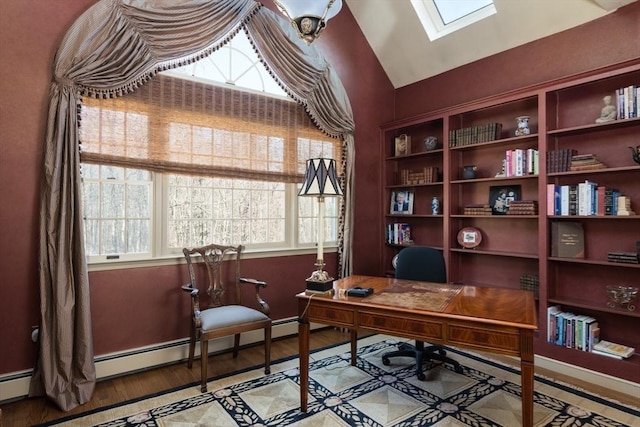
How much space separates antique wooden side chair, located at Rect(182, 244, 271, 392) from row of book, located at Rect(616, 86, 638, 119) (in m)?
3.03

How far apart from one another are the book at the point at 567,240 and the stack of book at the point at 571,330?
463 millimetres

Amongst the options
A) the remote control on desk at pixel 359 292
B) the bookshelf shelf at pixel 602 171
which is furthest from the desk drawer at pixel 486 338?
the bookshelf shelf at pixel 602 171

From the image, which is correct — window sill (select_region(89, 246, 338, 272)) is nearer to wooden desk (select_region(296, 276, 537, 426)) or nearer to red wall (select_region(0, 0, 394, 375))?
red wall (select_region(0, 0, 394, 375))

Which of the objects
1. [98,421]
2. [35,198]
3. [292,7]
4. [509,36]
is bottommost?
[98,421]

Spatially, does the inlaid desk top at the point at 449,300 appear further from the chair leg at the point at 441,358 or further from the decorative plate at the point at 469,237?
the decorative plate at the point at 469,237

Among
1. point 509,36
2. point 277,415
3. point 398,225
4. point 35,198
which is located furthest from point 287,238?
point 509,36

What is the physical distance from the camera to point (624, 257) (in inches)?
106

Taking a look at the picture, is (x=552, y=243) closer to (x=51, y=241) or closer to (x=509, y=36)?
(x=509, y=36)

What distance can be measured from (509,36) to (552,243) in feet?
6.53

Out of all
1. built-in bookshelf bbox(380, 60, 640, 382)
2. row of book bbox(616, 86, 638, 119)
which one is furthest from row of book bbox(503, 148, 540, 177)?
row of book bbox(616, 86, 638, 119)

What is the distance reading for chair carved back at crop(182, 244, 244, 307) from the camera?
3006 mm

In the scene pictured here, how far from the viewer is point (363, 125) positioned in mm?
4289

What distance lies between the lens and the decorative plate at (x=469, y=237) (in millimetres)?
3689

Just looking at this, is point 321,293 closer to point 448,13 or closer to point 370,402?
point 370,402
